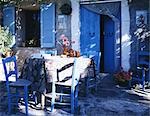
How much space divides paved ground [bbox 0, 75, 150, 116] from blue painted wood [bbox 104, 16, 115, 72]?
173cm

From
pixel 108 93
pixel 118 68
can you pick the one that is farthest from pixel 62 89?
pixel 118 68

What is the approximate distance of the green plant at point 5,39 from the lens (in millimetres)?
8609

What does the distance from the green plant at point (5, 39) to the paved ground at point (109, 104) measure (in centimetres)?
195

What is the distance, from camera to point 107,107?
17.6 ft

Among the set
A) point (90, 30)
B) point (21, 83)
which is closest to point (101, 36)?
point (90, 30)

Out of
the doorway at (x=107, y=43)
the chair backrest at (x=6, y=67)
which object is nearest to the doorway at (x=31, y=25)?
the doorway at (x=107, y=43)

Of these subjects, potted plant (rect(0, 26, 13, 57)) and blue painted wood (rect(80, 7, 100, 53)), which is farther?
potted plant (rect(0, 26, 13, 57))

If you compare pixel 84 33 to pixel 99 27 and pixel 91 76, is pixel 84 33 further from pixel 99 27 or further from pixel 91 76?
pixel 91 76

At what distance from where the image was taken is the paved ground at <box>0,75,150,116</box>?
16.6 ft

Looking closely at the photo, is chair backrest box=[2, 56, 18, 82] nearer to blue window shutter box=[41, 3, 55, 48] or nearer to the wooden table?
the wooden table

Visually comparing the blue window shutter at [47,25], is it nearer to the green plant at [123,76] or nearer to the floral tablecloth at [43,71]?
the green plant at [123,76]

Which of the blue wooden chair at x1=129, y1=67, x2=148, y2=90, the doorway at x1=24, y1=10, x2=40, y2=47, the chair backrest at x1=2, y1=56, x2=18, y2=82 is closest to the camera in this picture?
the chair backrest at x1=2, y1=56, x2=18, y2=82

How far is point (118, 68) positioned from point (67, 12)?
2105mm

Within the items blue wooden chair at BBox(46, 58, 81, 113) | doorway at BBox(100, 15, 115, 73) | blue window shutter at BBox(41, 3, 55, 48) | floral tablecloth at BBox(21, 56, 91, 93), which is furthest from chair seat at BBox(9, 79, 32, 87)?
doorway at BBox(100, 15, 115, 73)
